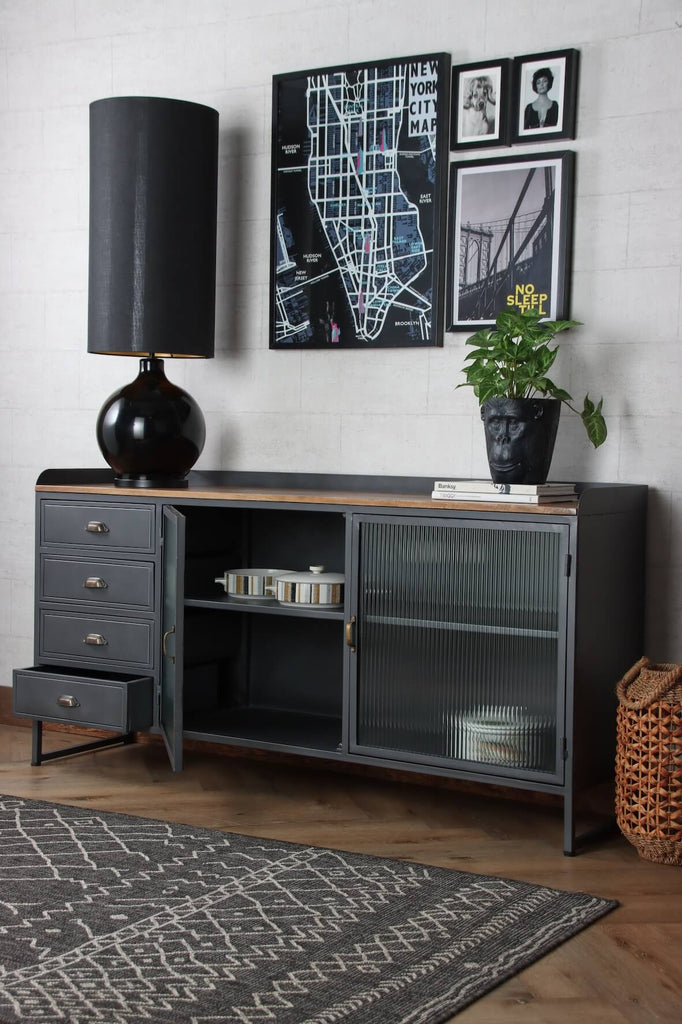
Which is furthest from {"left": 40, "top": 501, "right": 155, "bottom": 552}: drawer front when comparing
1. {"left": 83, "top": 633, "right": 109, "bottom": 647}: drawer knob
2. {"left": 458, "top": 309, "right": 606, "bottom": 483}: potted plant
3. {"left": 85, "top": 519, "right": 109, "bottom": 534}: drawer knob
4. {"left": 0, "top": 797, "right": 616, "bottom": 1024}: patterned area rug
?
{"left": 458, "top": 309, "right": 606, "bottom": 483}: potted plant

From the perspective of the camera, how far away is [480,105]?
11.1ft

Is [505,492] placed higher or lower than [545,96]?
lower

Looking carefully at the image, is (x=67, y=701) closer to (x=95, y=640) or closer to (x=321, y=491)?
(x=95, y=640)

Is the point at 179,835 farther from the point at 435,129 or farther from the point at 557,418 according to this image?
the point at 435,129

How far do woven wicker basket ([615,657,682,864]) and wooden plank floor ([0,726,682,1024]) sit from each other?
72 millimetres

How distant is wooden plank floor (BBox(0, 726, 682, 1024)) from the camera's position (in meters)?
2.08

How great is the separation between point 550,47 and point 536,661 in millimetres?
1693

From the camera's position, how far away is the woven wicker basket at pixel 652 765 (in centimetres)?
271

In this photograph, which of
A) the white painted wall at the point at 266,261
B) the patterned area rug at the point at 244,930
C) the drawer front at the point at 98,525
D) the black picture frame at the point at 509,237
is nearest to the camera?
the patterned area rug at the point at 244,930

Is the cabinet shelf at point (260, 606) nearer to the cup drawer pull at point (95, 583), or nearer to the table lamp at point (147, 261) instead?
the cup drawer pull at point (95, 583)

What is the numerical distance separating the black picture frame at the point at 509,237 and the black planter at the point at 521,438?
1.43 ft

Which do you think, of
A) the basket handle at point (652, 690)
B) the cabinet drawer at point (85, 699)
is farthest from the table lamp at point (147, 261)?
the basket handle at point (652, 690)

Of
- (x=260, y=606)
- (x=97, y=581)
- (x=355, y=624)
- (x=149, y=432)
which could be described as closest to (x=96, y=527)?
(x=97, y=581)

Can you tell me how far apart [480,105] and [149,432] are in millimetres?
1336
